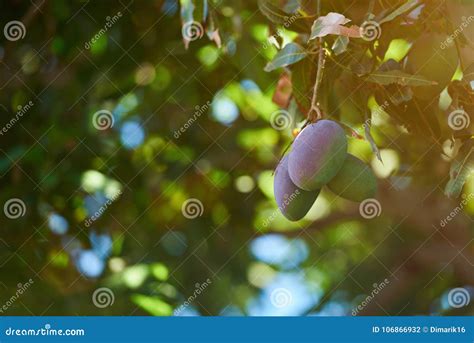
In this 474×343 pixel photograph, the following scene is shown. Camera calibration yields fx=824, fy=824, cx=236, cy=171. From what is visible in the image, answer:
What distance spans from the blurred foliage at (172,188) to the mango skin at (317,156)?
24.1 inches

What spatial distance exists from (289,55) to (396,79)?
7.7 inches

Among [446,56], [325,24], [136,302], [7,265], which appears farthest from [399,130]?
[7,265]

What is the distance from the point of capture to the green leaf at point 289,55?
1.45m

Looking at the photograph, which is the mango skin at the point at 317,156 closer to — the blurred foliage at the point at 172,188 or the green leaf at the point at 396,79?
the green leaf at the point at 396,79

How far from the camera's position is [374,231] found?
2.12 metres

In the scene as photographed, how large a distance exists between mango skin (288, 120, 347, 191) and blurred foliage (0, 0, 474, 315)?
2.01ft

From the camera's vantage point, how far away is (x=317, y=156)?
1.35m

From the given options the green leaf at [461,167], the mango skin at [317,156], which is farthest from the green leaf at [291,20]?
the green leaf at [461,167]

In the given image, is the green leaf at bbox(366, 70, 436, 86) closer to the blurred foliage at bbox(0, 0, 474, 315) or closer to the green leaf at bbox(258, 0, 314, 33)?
the green leaf at bbox(258, 0, 314, 33)

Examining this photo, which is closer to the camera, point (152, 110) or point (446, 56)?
point (446, 56)

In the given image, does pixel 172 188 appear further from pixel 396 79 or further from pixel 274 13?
pixel 396 79

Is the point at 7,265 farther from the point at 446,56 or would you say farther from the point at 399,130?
the point at 446,56

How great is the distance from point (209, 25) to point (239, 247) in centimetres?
57

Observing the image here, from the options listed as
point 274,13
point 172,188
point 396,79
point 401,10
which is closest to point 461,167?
point 396,79
